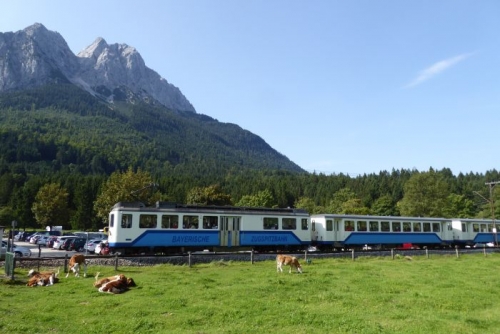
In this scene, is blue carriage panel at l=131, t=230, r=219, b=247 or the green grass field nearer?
the green grass field

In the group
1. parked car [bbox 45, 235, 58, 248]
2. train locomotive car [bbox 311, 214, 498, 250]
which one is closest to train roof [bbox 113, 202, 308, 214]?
train locomotive car [bbox 311, 214, 498, 250]

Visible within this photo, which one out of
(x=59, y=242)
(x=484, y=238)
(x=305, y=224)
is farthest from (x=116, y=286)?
(x=484, y=238)

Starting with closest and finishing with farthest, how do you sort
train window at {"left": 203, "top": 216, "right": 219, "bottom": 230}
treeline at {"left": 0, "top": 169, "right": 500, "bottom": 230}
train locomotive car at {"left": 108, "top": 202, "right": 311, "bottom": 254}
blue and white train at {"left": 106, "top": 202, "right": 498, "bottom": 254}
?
1. train locomotive car at {"left": 108, "top": 202, "right": 311, "bottom": 254}
2. blue and white train at {"left": 106, "top": 202, "right": 498, "bottom": 254}
3. train window at {"left": 203, "top": 216, "right": 219, "bottom": 230}
4. treeline at {"left": 0, "top": 169, "right": 500, "bottom": 230}

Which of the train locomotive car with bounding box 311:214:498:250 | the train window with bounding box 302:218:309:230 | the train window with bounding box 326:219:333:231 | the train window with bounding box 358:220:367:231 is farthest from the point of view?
the train window with bounding box 358:220:367:231

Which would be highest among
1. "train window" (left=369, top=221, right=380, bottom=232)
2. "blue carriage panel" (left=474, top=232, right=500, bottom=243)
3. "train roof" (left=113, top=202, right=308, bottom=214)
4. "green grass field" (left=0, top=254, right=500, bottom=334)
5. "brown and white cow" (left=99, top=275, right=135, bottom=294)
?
"train roof" (left=113, top=202, right=308, bottom=214)

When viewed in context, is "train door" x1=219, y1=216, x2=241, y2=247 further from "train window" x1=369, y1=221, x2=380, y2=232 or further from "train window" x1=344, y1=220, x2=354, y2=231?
"train window" x1=369, y1=221, x2=380, y2=232

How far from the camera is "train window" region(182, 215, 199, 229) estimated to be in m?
27.0

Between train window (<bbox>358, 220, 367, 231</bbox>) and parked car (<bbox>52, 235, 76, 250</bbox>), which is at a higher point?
train window (<bbox>358, 220, 367, 231</bbox>)

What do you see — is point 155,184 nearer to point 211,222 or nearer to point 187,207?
point 187,207

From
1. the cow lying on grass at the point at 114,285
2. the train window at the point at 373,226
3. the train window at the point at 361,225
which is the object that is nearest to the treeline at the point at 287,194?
the train window at the point at 361,225

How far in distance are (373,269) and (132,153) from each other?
172 m

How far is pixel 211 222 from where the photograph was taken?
91.9 ft

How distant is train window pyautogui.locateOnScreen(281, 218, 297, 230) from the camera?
31.0 meters

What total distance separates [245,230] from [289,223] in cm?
402
